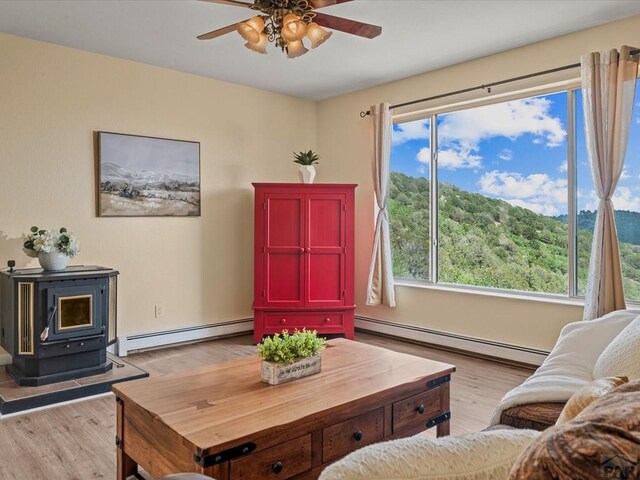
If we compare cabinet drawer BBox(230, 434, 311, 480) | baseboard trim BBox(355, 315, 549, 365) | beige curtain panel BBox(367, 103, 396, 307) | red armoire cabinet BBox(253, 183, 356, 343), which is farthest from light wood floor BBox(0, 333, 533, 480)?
cabinet drawer BBox(230, 434, 311, 480)

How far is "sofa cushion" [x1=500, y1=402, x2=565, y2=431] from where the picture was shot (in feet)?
5.67

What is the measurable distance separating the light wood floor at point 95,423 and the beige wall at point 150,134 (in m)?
0.72

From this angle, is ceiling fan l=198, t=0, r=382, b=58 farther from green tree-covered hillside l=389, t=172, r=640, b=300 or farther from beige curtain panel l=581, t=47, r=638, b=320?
green tree-covered hillside l=389, t=172, r=640, b=300

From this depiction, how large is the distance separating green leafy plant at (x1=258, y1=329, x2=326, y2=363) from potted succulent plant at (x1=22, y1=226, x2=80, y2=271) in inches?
85.3

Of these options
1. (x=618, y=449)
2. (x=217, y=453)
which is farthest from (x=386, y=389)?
(x=618, y=449)

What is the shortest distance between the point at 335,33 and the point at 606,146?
2128 mm

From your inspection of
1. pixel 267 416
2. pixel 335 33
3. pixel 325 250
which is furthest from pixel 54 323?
pixel 335 33

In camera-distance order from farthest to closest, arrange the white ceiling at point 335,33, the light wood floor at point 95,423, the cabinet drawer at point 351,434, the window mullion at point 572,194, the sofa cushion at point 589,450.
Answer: the window mullion at point 572,194 → the white ceiling at point 335,33 → the light wood floor at point 95,423 → the cabinet drawer at point 351,434 → the sofa cushion at point 589,450

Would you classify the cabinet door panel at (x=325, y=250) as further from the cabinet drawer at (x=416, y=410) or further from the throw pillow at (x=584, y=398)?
the throw pillow at (x=584, y=398)

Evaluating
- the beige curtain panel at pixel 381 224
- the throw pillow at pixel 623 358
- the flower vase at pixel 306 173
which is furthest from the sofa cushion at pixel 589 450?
the flower vase at pixel 306 173

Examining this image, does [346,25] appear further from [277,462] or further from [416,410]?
[277,462]

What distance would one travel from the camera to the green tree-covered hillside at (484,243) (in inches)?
153

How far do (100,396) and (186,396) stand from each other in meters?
1.74

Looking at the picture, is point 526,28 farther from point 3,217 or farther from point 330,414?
point 3,217
